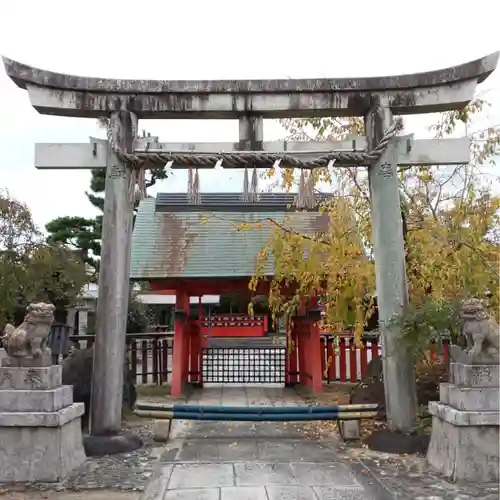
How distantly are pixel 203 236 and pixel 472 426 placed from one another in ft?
26.8

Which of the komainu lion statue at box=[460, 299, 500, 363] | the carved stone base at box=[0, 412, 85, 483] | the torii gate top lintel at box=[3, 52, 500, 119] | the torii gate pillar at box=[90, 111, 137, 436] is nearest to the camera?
the carved stone base at box=[0, 412, 85, 483]

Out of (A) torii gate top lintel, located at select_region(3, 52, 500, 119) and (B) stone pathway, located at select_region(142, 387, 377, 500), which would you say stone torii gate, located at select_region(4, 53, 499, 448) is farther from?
(B) stone pathway, located at select_region(142, 387, 377, 500)

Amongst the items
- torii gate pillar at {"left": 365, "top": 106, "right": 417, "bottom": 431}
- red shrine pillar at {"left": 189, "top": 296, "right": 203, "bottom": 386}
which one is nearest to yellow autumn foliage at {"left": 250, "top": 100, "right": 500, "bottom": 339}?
torii gate pillar at {"left": 365, "top": 106, "right": 417, "bottom": 431}

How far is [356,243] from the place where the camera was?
29.7 feet

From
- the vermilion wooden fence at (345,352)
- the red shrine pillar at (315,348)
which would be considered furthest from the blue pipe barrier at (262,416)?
the vermilion wooden fence at (345,352)

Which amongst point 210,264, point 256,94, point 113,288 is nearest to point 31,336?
point 113,288

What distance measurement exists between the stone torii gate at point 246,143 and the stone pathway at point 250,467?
129 cm

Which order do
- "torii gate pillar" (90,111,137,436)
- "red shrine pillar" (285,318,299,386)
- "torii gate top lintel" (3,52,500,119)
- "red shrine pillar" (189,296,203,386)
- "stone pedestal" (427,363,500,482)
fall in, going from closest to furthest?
"stone pedestal" (427,363,500,482), "torii gate pillar" (90,111,137,436), "torii gate top lintel" (3,52,500,119), "red shrine pillar" (285,318,299,386), "red shrine pillar" (189,296,203,386)

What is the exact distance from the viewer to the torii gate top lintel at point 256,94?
24.0 ft

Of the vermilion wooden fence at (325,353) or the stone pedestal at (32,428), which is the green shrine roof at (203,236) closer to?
the vermilion wooden fence at (325,353)

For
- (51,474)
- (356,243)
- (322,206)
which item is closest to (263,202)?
(322,206)

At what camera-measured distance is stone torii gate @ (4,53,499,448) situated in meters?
7.22

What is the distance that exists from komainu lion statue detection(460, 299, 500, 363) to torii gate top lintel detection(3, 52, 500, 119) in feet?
9.70

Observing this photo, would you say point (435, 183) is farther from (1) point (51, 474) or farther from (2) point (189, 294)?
(1) point (51, 474)
